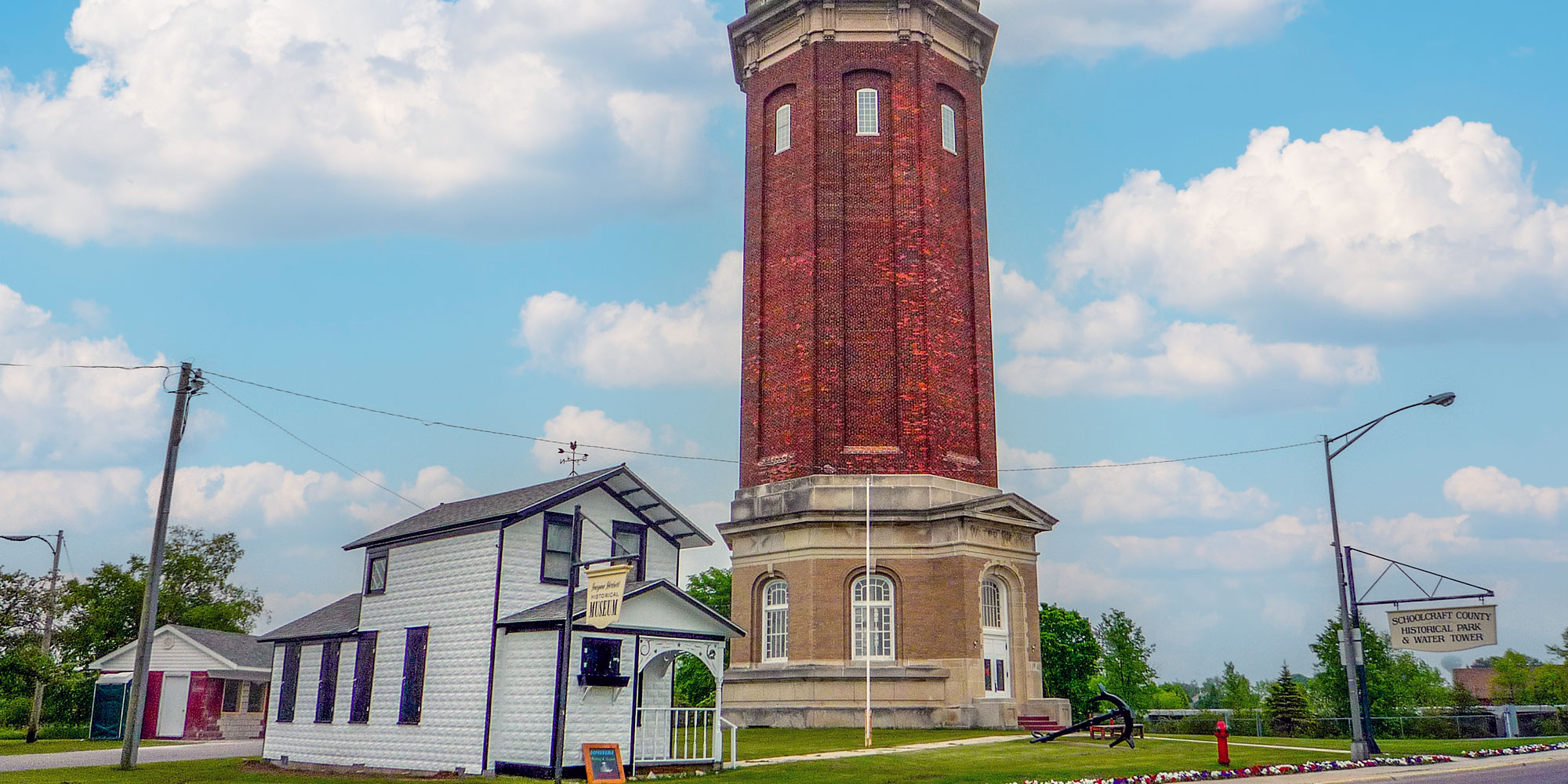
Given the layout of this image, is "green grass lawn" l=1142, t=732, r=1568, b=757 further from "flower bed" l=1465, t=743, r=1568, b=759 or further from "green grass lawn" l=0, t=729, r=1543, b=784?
"flower bed" l=1465, t=743, r=1568, b=759

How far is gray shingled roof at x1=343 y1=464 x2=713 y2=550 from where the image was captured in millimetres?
25031

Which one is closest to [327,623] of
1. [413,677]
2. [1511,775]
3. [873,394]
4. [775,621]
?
[413,677]

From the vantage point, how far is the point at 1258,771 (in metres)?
22.5

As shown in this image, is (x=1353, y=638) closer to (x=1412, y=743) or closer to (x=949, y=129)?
(x=1412, y=743)

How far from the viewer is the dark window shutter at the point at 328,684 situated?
91.9 feet

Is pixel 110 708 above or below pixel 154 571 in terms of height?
below

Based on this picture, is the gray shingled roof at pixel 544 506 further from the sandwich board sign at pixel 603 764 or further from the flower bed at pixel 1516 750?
the flower bed at pixel 1516 750

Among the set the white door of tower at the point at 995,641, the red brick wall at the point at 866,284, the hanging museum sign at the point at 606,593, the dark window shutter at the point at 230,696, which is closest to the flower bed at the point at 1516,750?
the white door of tower at the point at 995,641

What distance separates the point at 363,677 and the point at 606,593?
1049cm

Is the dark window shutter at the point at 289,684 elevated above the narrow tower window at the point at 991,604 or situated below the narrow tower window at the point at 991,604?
below

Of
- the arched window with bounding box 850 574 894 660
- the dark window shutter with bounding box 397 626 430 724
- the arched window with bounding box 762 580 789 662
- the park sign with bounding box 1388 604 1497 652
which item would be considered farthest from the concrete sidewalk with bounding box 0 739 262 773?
the park sign with bounding box 1388 604 1497 652

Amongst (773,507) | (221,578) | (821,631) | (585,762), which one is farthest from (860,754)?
(221,578)

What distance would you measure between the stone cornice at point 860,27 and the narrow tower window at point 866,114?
2254 mm

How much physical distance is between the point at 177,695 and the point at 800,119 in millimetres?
34808
